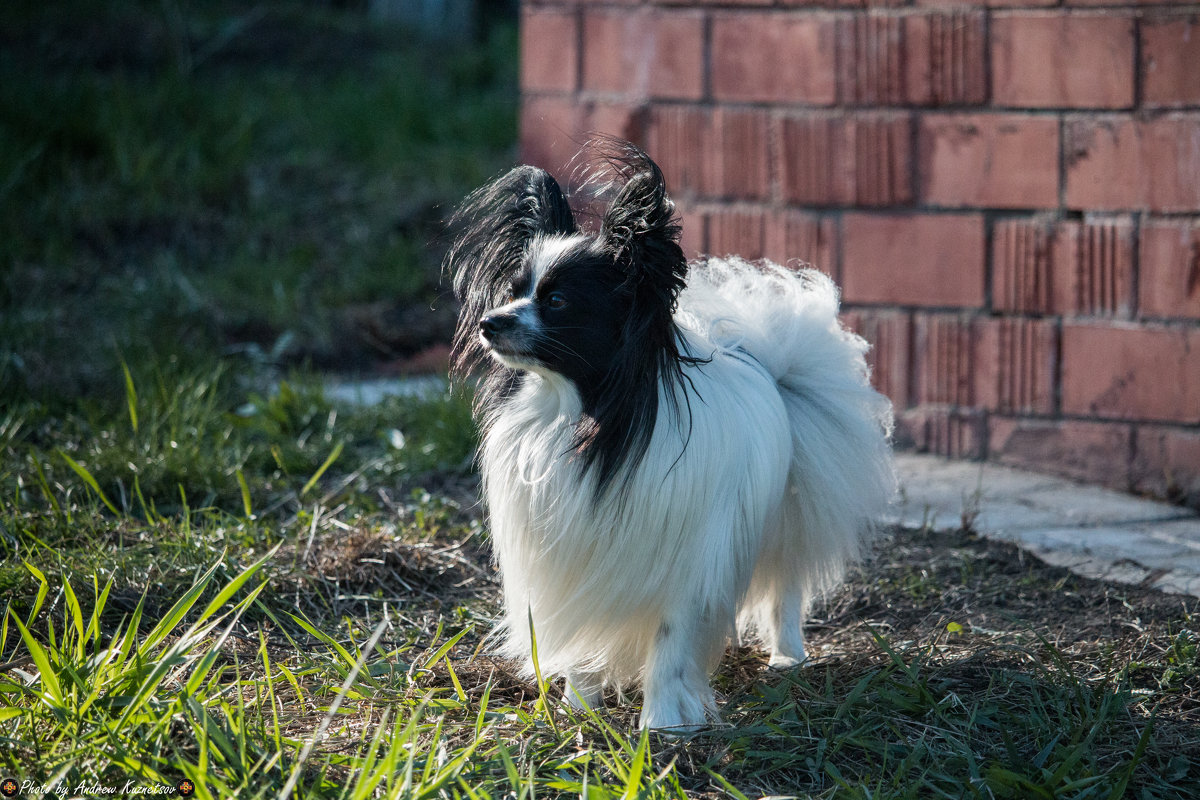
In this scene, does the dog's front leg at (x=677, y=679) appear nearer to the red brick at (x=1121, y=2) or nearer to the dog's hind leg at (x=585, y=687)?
the dog's hind leg at (x=585, y=687)

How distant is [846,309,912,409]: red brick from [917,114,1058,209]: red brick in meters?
0.46

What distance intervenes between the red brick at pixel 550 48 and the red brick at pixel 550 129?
0.07m

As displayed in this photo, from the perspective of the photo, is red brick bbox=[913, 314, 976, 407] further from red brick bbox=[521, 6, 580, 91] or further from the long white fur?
red brick bbox=[521, 6, 580, 91]

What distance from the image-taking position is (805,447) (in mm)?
2834

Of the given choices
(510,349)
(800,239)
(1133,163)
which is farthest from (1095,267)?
(510,349)

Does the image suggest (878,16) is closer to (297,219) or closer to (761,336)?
(761,336)

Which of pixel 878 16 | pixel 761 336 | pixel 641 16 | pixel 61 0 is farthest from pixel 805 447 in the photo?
pixel 61 0

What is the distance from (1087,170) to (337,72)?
7.96 meters

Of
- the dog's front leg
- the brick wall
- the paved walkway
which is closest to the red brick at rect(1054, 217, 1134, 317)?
the brick wall

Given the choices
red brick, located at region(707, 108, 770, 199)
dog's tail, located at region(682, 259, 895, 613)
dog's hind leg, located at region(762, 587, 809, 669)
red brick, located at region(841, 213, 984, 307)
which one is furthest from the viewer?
red brick, located at region(707, 108, 770, 199)

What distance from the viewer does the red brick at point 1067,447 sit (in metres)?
4.02

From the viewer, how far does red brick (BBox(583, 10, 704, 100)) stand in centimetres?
462

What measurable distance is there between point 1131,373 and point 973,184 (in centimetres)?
84

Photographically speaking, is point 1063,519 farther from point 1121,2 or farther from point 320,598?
point 320,598
